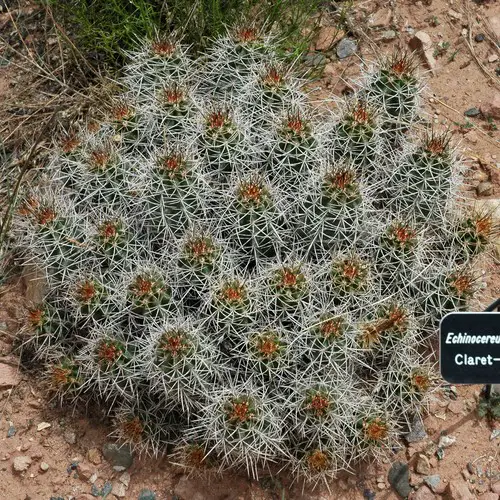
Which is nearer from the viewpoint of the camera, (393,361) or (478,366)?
(478,366)

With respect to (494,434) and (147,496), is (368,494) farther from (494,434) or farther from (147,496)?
(147,496)

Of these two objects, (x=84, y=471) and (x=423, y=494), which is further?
(x=84, y=471)

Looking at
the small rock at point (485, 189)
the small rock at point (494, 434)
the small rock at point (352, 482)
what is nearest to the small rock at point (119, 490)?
the small rock at point (352, 482)

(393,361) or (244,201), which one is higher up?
(244,201)

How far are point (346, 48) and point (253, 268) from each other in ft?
7.36

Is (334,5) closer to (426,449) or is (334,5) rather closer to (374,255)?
(374,255)

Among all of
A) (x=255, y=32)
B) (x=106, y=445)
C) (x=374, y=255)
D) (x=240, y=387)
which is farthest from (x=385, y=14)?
(x=106, y=445)

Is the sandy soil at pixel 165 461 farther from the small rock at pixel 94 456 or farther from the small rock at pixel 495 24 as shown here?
the small rock at pixel 495 24

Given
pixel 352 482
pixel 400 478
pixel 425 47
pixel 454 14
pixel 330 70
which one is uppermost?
pixel 454 14

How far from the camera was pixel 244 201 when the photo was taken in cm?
344

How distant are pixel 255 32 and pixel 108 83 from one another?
3.91 ft

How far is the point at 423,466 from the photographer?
3.71 metres

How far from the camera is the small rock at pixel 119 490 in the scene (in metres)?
3.69

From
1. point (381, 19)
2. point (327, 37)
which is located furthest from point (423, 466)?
point (381, 19)
